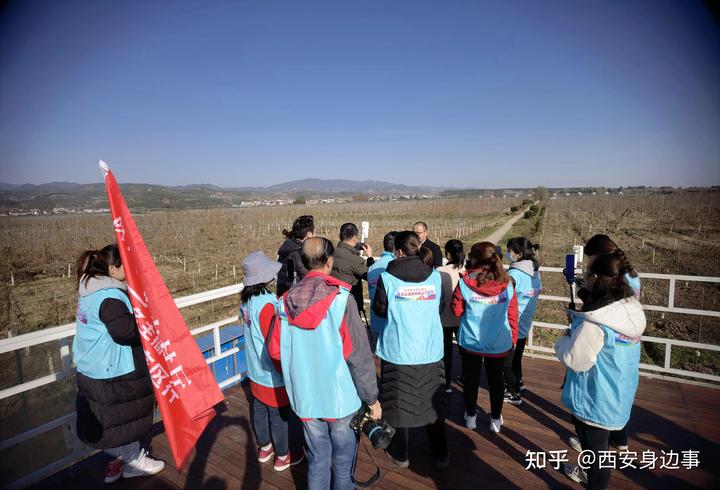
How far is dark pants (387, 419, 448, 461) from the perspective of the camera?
2695 mm

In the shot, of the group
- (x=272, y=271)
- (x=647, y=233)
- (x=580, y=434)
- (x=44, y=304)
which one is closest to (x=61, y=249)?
(x=44, y=304)

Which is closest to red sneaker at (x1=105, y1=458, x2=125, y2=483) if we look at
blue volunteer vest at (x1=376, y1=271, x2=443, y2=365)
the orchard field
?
blue volunteer vest at (x1=376, y1=271, x2=443, y2=365)

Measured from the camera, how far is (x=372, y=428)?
2039 millimetres

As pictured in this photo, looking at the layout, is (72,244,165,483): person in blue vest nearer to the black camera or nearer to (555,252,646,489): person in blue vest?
the black camera

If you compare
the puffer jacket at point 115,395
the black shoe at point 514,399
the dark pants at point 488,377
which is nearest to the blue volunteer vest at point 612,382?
the dark pants at point 488,377

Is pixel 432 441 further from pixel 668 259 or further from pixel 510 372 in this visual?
pixel 668 259

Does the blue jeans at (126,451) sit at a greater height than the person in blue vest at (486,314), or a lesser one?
lesser

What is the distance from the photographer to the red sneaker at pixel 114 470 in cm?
253

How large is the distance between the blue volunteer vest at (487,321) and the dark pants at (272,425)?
151 cm

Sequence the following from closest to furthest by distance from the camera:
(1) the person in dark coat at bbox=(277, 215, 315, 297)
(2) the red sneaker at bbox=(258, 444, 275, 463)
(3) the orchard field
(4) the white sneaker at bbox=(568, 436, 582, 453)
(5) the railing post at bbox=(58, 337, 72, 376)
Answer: (5) the railing post at bbox=(58, 337, 72, 376) → (2) the red sneaker at bbox=(258, 444, 275, 463) → (4) the white sneaker at bbox=(568, 436, 582, 453) → (1) the person in dark coat at bbox=(277, 215, 315, 297) → (3) the orchard field

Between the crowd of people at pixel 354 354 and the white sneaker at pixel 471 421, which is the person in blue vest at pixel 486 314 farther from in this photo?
the white sneaker at pixel 471 421

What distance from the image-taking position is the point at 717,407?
3.46 meters

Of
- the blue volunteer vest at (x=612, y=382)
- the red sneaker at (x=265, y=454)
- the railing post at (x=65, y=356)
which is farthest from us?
the red sneaker at (x=265, y=454)

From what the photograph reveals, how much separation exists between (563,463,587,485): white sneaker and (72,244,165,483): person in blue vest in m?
2.89
